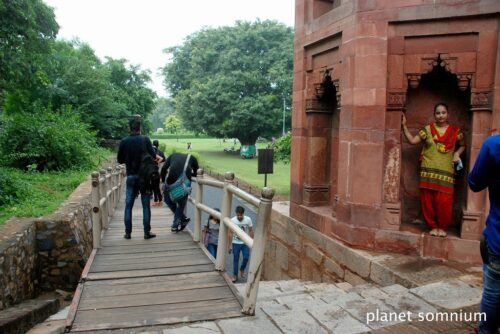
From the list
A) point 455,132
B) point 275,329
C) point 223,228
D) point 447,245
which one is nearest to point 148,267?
point 223,228

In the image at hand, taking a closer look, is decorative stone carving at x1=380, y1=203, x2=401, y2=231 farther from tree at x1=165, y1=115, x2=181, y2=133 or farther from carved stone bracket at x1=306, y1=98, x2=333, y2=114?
tree at x1=165, y1=115, x2=181, y2=133

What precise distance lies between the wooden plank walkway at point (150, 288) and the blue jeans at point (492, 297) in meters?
1.85

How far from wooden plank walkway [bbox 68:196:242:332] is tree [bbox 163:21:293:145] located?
96.7ft

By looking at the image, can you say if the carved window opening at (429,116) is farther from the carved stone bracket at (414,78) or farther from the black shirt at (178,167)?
the black shirt at (178,167)

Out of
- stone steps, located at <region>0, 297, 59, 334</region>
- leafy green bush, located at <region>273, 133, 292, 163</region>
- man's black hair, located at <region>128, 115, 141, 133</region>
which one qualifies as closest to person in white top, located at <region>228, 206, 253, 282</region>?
man's black hair, located at <region>128, 115, 141, 133</region>

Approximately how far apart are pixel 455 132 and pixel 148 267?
4.20 metres

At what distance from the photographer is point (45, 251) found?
7410 mm

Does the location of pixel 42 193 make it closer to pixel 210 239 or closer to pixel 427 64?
pixel 210 239

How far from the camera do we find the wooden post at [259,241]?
3482mm

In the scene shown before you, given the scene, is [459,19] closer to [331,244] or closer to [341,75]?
A: [341,75]

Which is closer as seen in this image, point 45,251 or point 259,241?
point 259,241

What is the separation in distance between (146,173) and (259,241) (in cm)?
297

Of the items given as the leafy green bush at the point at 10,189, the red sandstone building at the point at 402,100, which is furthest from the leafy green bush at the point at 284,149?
the red sandstone building at the point at 402,100

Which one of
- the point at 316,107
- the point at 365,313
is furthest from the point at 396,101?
the point at 365,313
